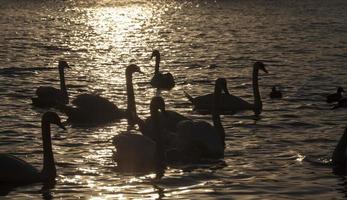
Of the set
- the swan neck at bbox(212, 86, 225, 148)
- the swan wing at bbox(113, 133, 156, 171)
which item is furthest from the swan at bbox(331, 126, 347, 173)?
the swan wing at bbox(113, 133, 156, 171)

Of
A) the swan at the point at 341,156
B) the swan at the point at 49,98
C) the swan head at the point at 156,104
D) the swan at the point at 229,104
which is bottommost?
the swan at the point at 341,156

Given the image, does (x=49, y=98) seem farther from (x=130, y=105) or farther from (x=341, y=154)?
(x=341, y=154)

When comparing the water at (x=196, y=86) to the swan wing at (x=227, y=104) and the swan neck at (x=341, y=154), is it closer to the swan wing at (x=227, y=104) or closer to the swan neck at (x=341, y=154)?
the swan neck at (x=341, y=154)

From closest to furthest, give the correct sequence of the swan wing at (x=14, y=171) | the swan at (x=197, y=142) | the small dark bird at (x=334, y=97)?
the swan wing at (x=14, y=171), the swan at (x=197, y=142), the small dark bird at (x=334, y=97)

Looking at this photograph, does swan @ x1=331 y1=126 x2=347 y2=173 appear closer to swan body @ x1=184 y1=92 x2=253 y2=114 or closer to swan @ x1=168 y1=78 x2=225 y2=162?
swan @ x1=168 y1=78 x2=225 y2=162

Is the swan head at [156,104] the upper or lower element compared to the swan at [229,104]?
upper

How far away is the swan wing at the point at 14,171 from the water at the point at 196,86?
0.25 meters

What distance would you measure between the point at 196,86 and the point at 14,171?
47.4 ft

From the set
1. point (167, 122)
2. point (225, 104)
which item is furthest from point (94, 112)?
point (225, 104)

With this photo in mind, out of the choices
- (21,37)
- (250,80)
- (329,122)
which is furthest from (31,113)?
(21,37)

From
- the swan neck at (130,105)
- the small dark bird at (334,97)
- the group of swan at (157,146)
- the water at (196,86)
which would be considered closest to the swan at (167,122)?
the group of swan at (157,146)

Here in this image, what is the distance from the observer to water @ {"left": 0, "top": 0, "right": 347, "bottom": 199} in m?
16.0

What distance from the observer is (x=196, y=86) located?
2978 cm

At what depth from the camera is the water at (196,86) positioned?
16.0m
